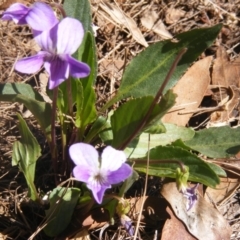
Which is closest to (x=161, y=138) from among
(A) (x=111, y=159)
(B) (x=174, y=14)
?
(A) (x=111, y=159)

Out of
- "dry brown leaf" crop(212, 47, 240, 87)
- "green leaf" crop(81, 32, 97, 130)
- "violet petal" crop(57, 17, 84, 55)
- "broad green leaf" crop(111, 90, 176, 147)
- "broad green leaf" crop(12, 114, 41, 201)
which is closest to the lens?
"violet petal" crop(57, 17, 84, 55)

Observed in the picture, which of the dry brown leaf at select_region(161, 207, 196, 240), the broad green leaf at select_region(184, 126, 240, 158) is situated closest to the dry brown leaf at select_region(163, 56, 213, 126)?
the broad green leaf at select_region(184, 126, 240, 158)

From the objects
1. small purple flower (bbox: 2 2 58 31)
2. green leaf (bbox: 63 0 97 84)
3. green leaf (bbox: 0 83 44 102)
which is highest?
small purple flower (bbox: 2 2 58 31)

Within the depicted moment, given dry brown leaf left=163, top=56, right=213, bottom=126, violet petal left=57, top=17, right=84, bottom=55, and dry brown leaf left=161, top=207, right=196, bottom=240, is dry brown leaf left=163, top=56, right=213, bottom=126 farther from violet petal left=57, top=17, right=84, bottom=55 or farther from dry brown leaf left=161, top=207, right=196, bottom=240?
violet petal left=57, top=17, right=84, bottom=55

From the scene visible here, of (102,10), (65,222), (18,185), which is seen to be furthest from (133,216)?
(102,10)

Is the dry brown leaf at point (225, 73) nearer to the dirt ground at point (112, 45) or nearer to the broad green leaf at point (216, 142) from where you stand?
the dirt ground at point (112, 45)

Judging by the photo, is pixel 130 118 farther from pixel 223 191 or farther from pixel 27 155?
pixel 223 191

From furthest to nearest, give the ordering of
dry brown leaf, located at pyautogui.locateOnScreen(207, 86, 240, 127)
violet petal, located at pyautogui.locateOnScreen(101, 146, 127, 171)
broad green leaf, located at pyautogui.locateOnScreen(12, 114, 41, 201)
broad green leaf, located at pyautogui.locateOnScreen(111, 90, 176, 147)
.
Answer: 1. dry brown leaf, located at pyautogui.locateOnScreen(207, 86, 240, 127)
2. broad green leaf, located at pyautogui.locateOnScreen(12, 114, 41, 201)
3. broad green leaf, located at pyautogui.locateOnScreen(111, 90, 176, 147)
4. violet petal, located at pyautogui.locateOnScreen(101, 146, 127, 171)
